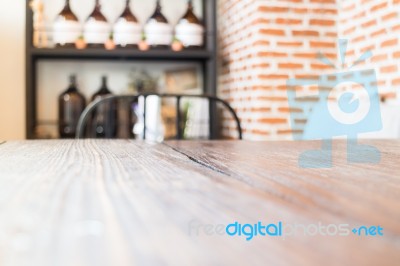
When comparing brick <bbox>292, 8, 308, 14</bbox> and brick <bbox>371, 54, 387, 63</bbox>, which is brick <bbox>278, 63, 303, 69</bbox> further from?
brick <bbox>371, 54, 387, 63</bbox>

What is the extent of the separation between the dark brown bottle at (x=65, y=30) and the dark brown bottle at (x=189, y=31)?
22.3 inches

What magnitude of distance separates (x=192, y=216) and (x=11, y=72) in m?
2.87

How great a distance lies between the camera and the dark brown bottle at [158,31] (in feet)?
9.65

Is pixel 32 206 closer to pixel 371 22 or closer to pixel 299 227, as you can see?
pixel 299 227

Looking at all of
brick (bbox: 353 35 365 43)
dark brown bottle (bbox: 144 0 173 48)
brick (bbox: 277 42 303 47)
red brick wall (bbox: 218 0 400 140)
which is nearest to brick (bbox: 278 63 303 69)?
red brick wall (bbox: 218 0 400 140)

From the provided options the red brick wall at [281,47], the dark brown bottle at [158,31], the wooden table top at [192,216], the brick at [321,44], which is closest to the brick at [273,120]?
the red brick wall at [281,47]

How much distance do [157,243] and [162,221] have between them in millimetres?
43

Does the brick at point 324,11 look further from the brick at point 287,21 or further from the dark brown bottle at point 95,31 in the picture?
the dark brown bottle at point 95,31

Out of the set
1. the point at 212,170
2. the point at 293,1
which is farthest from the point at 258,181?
the point at 293,1

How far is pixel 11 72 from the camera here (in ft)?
9.59

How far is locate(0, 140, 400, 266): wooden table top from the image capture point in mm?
204

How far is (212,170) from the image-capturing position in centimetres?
52

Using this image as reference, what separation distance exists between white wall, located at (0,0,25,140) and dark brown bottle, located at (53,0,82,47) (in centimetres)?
23

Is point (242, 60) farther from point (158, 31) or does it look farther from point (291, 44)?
point (158, 31)
